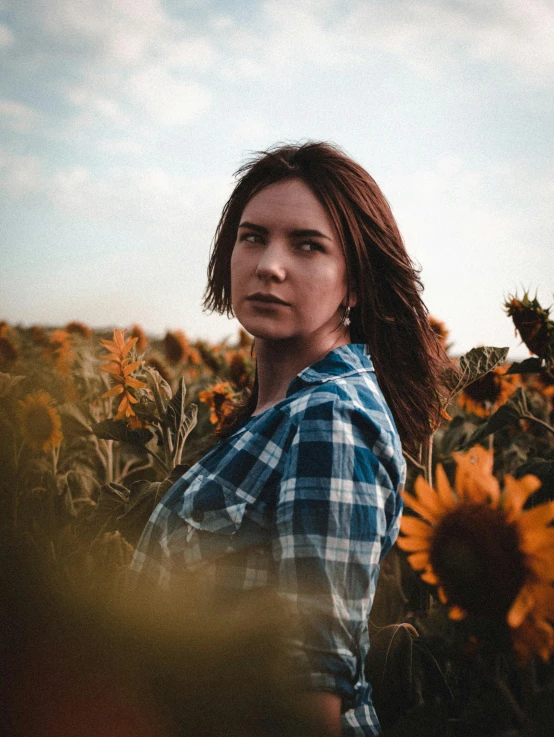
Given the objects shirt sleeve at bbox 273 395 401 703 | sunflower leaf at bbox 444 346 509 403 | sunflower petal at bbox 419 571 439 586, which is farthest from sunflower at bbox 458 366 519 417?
sunflower petal at bbox 419 571 439 586

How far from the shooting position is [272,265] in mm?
1512

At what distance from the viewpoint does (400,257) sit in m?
1.91

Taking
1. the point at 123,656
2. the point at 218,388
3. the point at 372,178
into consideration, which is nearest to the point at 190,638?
the point at 123,656

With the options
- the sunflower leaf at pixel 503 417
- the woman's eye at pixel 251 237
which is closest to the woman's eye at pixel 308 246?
the woman's eye at pixel 251 237

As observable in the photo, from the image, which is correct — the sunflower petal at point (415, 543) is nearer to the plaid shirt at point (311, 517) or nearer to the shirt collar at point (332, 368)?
the plaid shirt at point (311, 517)

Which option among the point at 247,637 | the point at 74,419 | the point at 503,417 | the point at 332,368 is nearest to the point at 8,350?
the point at 74,419

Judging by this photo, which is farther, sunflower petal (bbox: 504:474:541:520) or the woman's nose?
the woman's nose

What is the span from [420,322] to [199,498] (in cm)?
95

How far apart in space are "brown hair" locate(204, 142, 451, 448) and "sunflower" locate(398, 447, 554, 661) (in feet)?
3.25

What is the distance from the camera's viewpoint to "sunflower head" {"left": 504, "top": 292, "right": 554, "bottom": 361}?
7.60 feet

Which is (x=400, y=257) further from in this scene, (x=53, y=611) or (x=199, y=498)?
(x=53, y=611)

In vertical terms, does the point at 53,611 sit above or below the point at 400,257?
below

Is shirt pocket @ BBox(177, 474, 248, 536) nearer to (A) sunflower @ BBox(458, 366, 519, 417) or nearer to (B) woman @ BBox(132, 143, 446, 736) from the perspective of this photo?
(B) woman @ BBox(132, 143, 446, 736)

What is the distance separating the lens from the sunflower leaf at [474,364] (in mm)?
2055
